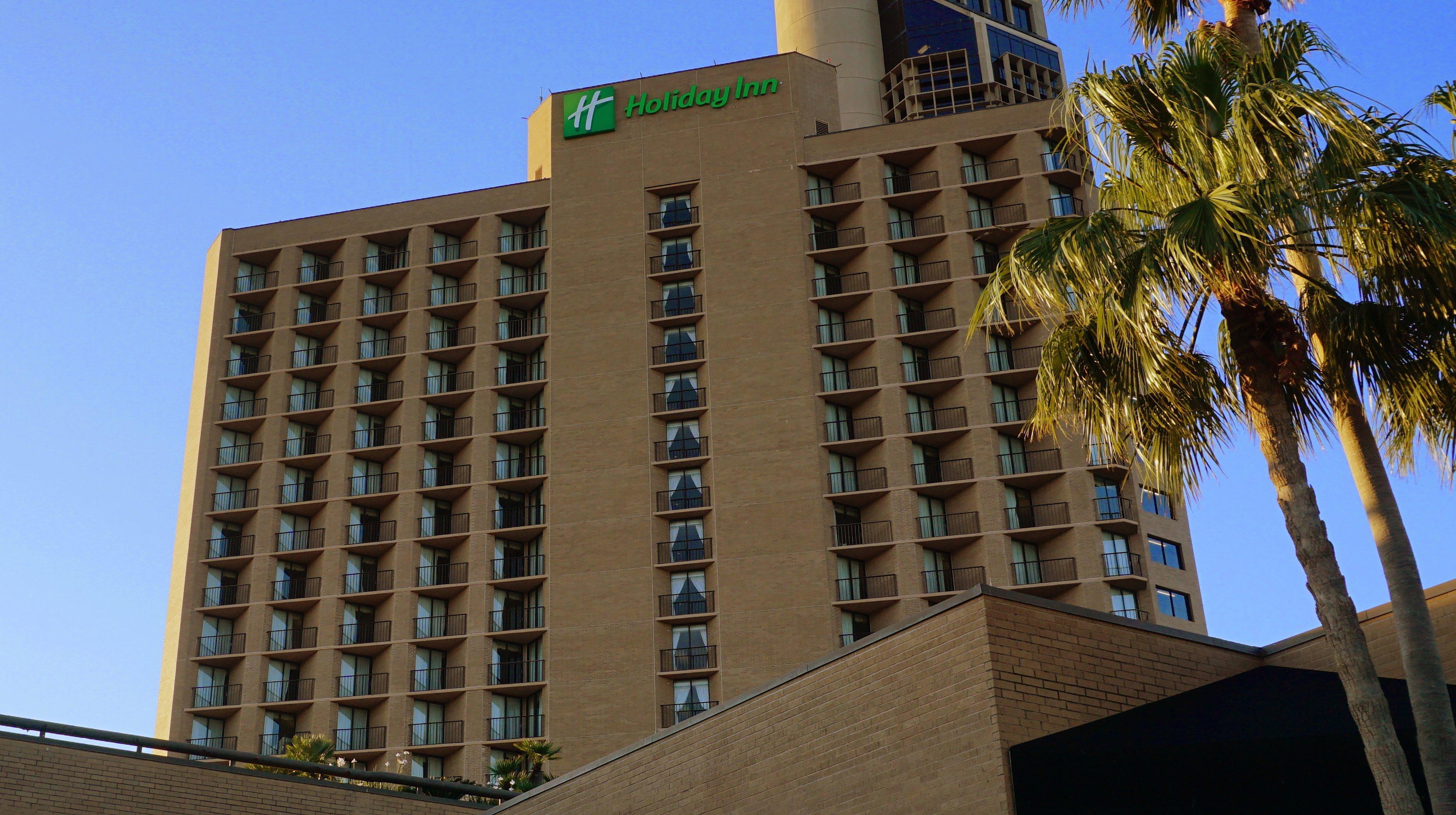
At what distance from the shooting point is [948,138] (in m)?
74.5

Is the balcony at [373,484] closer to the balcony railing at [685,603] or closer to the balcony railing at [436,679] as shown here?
the balcony railing at [436,679]

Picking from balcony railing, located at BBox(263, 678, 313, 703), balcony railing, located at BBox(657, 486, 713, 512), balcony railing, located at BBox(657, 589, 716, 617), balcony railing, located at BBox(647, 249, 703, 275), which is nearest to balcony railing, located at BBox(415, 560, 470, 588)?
balcony railing, located at BBox(263, 678, 313, 703)

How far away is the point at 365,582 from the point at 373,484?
506 cm

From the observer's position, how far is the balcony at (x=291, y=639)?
71750 millimetres

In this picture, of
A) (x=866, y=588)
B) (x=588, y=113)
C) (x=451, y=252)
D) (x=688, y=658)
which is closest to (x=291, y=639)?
(x=688, y=658)

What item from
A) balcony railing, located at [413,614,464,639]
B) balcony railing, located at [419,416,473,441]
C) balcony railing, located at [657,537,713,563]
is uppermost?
balcony railing, located at [419,416,473,441]

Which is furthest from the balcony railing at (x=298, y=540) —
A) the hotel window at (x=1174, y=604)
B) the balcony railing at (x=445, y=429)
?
the hotel window at (x=1174, y=604)

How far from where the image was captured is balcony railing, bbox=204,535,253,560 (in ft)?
244

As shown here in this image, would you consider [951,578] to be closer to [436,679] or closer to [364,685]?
[436,679]

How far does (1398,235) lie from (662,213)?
62356 mm

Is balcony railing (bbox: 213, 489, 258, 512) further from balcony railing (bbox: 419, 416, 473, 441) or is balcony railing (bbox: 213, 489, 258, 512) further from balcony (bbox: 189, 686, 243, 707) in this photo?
balcony railing (bbox: 419, 416, 473, 441)

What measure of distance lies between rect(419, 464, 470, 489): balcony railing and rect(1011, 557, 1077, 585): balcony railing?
2653 centimetres

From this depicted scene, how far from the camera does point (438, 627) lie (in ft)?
232

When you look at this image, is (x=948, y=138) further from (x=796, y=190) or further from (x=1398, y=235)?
(x=1398, y=235)
